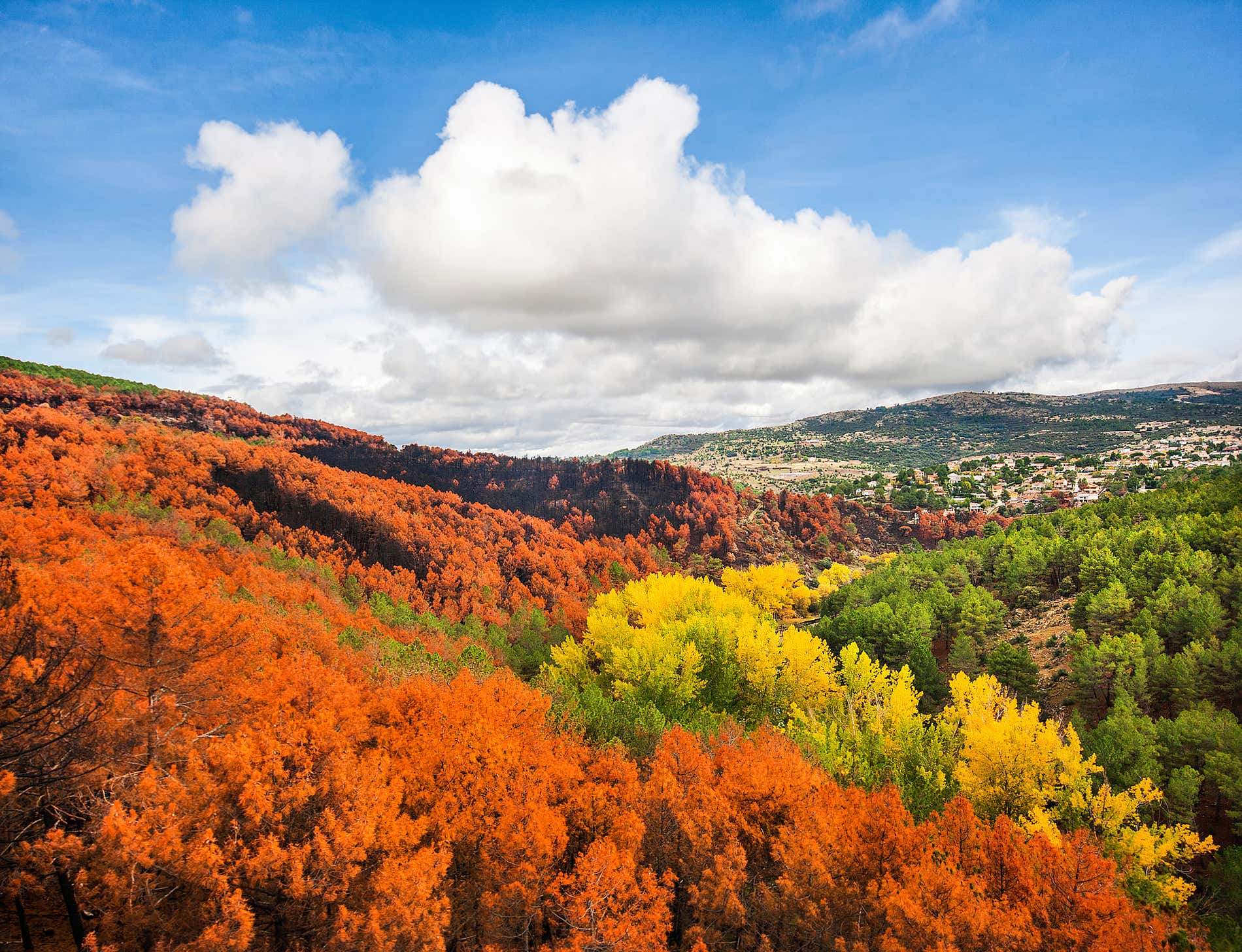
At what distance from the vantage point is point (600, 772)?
28.4m

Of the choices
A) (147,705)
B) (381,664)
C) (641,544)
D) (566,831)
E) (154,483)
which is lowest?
(641,544)

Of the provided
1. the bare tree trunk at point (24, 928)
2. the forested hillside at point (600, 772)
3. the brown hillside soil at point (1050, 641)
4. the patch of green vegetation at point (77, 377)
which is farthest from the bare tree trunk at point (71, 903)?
the patch of green vegetation at point (77, 377)

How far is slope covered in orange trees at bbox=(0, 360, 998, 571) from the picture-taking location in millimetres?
141500

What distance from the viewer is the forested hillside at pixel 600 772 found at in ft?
55.6

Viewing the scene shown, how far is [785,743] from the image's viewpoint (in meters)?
32.5

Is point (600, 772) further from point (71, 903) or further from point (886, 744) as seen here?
point (71, 903)

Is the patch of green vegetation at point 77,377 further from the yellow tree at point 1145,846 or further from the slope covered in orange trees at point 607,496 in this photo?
the yellow tree at point 1145,846

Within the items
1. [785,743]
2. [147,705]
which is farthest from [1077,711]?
[147,705]

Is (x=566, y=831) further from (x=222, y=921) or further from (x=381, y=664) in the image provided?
(x=381, y=664)

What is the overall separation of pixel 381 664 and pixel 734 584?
208ft

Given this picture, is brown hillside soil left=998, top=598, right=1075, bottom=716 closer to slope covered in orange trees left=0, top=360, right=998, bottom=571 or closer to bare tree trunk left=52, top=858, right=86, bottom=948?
bare tree trunk left=52, top=858, right=86, bottom=948

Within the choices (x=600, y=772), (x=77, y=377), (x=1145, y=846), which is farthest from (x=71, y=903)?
(x=77, y=377)

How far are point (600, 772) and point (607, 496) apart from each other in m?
148

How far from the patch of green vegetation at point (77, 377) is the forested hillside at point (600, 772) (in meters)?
123
